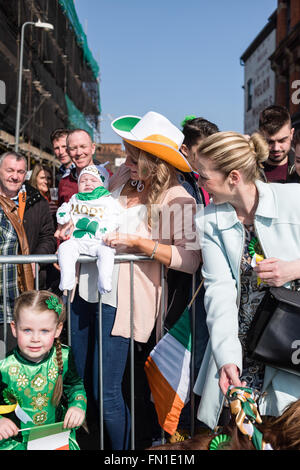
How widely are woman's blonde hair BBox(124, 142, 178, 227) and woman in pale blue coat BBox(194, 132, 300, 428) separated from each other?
1.50ft

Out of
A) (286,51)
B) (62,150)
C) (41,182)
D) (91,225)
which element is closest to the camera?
(91,225)

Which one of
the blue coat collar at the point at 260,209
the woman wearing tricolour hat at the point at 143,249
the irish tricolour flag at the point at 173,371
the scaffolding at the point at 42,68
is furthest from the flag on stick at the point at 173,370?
the scaffolding at the point at 42,68

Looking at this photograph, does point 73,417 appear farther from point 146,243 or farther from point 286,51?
point 286,51

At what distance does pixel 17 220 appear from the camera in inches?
155

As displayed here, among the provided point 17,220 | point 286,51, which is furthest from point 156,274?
point 286,51

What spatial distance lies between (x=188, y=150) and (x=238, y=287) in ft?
5.46

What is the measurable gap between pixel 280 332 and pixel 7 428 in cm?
145

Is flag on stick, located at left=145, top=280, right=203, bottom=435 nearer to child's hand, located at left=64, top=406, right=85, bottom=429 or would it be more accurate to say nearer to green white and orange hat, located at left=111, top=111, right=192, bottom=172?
child's hand, located at left=64, top=406, right=85, bottom=429

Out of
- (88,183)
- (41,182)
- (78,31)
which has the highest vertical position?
(78,31)

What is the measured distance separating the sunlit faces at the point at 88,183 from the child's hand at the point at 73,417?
1.44m

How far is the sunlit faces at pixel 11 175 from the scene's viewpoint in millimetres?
4168

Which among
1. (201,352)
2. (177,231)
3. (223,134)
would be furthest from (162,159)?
(201,352)

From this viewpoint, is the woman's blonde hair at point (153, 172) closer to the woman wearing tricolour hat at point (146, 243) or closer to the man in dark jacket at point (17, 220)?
the woman wearing tricolour hat at point (146, 243)
